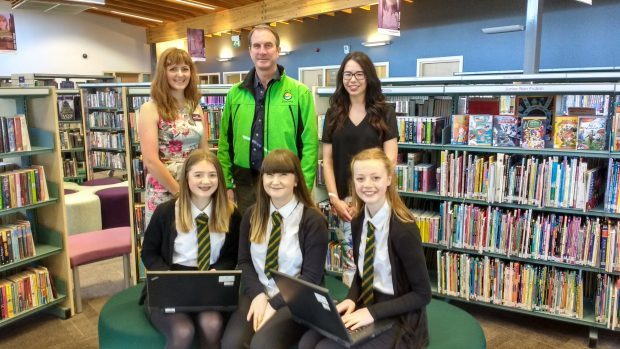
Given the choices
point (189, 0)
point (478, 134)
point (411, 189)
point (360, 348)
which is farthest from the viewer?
point (189, 0)

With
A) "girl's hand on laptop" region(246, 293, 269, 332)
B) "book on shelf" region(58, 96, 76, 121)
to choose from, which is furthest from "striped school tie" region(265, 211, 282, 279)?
"book on shelf" region(58, 96, 76, 121)

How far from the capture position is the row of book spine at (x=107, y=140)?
7.62 m

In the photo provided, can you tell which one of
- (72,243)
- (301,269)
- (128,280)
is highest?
(301,269)

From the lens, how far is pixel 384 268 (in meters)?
1.96

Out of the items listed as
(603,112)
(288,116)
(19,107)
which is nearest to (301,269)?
(288,116)

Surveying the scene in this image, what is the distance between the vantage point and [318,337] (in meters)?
1.93

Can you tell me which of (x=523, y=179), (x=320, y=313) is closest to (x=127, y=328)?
(x=320, y=313)

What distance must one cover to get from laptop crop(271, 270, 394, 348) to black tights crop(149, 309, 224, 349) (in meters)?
0.38

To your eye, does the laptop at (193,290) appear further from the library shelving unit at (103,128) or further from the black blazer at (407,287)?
the library shelving unit at (103,128)

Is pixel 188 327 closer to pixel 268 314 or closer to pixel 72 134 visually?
pixel 268 314

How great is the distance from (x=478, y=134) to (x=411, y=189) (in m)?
0.62

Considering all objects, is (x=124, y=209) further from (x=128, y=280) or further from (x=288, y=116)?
(x=288, y=116)

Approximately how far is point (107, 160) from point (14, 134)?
501cm

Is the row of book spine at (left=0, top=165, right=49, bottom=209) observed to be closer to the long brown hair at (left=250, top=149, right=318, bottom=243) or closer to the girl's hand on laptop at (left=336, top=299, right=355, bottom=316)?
the long brown hair at (left=250, top=149, right=318, bottom=243)
